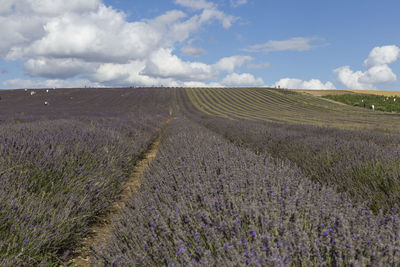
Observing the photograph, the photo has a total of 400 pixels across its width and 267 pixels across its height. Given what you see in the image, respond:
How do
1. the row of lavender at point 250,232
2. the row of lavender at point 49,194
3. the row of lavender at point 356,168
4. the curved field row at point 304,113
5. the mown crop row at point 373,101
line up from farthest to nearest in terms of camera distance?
1. the mown crop row at point 373,101
2. the curved field row at point 304,113
3. the row of lavender at point 356,168
4. the row of lavender at point 49,194
5. the row of lavender at point 250,232

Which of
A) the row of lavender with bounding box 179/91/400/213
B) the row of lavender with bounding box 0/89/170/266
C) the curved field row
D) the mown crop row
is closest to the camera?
the row of lavender with bounding box 0/89/170/266

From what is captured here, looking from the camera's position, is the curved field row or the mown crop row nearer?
the curved field row

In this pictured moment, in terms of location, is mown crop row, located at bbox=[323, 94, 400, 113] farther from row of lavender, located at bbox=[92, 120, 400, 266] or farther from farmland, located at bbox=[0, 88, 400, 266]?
row of lavender, located at bbox=[92, 120, 400, 266]

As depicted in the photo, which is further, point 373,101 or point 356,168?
point 373,101

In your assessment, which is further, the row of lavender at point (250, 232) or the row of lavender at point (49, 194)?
the row of lavender at point (49, 194)

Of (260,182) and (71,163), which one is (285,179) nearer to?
(260,182)

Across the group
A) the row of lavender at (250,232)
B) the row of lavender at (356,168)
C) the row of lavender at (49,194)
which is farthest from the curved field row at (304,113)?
the row of lavender at (49,194)

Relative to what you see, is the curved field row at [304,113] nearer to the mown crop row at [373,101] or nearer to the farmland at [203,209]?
the mown crop row at [373,101]

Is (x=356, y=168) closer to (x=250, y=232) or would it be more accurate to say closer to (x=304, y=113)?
(x=250, y=232)

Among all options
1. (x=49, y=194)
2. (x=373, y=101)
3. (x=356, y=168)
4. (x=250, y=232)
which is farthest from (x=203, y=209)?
(x=373, y=101)

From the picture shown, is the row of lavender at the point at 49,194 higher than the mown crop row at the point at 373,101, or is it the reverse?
the mown crop row at the point at 373,101

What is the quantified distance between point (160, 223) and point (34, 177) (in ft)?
5.29

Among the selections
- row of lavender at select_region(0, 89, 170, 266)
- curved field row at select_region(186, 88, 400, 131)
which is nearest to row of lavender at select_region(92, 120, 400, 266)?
row of lavender at select_region(0, 89, 170, 266)

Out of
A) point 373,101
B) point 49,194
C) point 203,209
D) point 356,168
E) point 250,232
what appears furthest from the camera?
point 373,101
